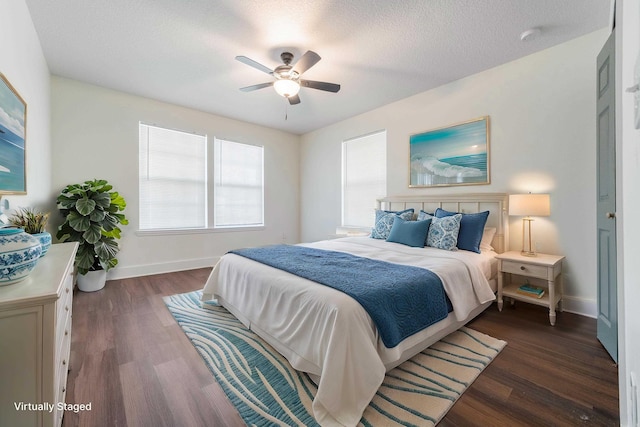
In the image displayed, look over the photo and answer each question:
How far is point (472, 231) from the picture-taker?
2.81 meters

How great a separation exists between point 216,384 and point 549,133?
12.2 feet

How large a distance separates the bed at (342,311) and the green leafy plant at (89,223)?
1594 mm

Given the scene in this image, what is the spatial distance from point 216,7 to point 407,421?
3.11 metres

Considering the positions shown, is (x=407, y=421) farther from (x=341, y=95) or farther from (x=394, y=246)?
(x=341, y=95)

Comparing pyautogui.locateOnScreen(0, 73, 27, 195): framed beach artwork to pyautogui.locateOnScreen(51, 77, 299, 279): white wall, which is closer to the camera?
pyautogui.locateOnScreen(0, 73, 27, 195): framed beach artwork

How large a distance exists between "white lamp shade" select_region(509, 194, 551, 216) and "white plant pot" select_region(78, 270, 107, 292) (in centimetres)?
485

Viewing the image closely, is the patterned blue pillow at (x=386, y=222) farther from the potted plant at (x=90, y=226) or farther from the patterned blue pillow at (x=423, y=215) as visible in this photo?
the potted plant at (x=90, y=226)

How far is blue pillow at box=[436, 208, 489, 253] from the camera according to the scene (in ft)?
9.09

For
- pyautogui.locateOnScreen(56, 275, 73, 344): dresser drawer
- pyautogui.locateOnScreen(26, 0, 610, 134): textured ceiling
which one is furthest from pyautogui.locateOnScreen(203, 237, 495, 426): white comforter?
pyautogui.locateOnScreen(26, 0, 610, 134): textured ceiling

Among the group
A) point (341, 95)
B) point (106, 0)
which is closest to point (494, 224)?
point (341, 95)

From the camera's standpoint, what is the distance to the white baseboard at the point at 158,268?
3.76 m

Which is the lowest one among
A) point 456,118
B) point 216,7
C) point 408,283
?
point 408,283

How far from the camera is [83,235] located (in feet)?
10.1

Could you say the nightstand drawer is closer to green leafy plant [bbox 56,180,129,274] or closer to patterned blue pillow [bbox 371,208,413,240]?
patterned blue pillow [bbox 371,208,413,240]
